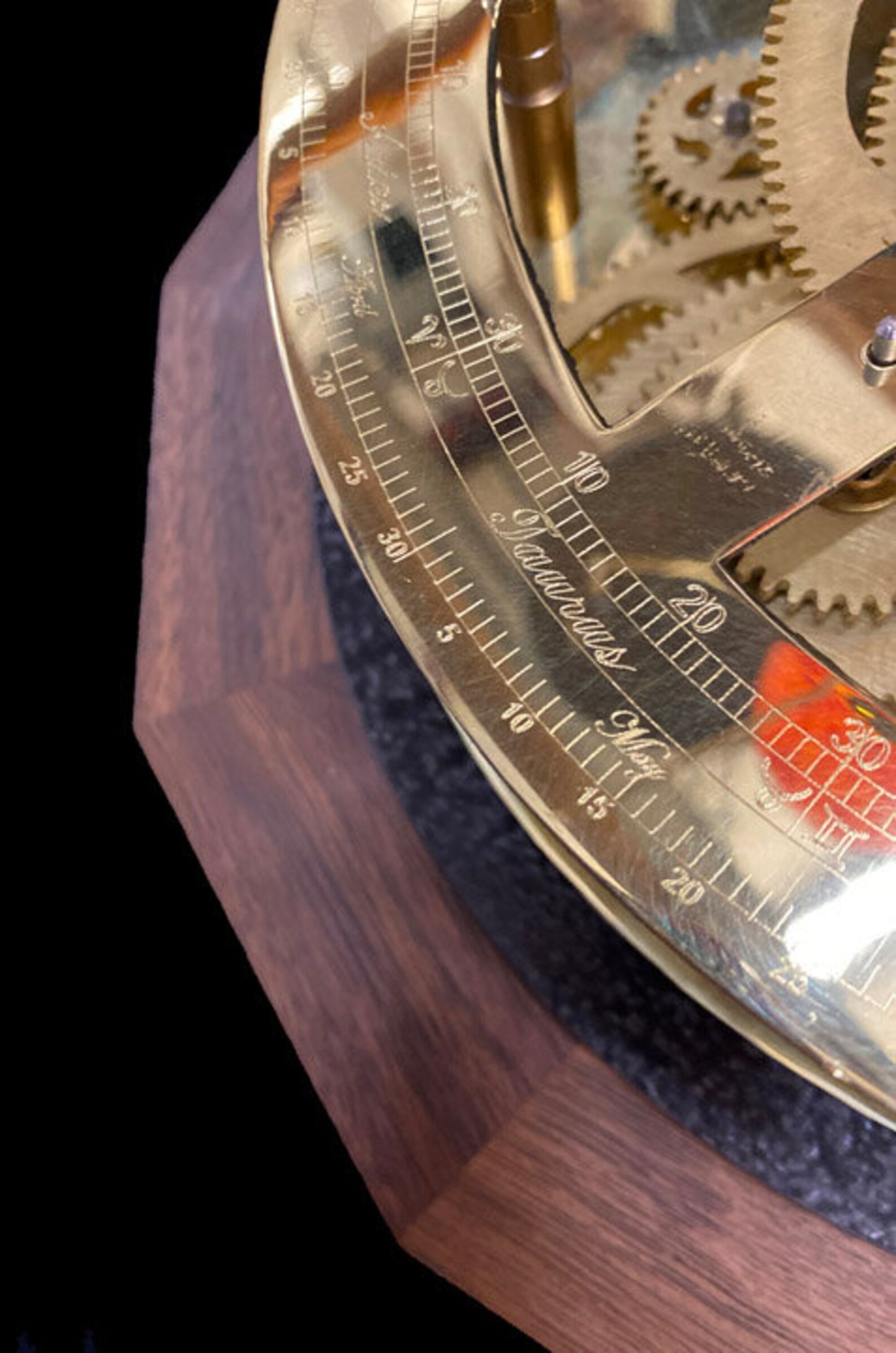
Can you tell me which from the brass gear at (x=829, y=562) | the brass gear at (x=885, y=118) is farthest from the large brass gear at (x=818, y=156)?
the brass gear at (x=829, y=562)

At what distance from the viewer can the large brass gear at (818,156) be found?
0.68 m

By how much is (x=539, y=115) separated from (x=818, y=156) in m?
0.17

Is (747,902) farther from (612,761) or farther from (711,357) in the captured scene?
(711,357)

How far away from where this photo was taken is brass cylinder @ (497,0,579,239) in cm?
74

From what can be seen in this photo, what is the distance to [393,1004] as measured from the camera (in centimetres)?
68

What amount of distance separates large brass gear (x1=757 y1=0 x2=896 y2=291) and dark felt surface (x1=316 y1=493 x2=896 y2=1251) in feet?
0.96

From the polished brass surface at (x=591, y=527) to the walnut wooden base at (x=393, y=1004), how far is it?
128mm

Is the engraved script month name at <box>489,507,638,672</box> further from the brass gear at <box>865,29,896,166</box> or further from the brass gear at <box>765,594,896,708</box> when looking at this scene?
the brass gear at <box>865,29,896,166</box>

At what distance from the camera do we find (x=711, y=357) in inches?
27.4

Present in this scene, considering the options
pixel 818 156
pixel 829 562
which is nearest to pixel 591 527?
pixel 829 562

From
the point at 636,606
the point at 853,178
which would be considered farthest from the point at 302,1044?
the point at 853,178

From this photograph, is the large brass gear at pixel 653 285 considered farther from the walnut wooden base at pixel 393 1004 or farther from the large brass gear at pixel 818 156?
the walnut wooden base at pixel 393 1004

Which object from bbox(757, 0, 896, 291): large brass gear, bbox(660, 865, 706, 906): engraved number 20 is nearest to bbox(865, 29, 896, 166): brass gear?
bbox(757, 0, 896, 291): large brass gear

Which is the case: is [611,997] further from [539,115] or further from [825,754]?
[539,115]
